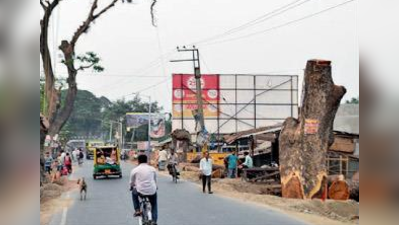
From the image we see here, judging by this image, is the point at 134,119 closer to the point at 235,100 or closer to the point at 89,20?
the point at 235,100

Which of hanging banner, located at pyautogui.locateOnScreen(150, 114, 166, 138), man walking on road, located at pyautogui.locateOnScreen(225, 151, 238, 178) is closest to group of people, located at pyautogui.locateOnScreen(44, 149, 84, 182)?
man walking on road, located at pyautogui.locateOnScreen(225, 151, 238, 178)

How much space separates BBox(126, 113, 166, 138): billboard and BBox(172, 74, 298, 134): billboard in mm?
17465

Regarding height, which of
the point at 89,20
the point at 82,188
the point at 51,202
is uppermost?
the point at 89,20

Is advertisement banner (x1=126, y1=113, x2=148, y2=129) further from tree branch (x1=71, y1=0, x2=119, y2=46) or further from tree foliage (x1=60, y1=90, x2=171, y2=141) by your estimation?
tree branch (x1=71, y1=0, x2=119, y2=46)

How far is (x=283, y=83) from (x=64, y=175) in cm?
2758

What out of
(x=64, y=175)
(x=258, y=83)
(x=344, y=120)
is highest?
(x=258, y=83)

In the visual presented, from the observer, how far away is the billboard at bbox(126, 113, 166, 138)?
63.8m

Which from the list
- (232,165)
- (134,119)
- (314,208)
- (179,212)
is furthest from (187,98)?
(179,212)

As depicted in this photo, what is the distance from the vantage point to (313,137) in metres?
17.7

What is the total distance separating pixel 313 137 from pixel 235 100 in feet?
100

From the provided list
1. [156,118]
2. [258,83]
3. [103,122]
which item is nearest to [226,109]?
[258,83]
